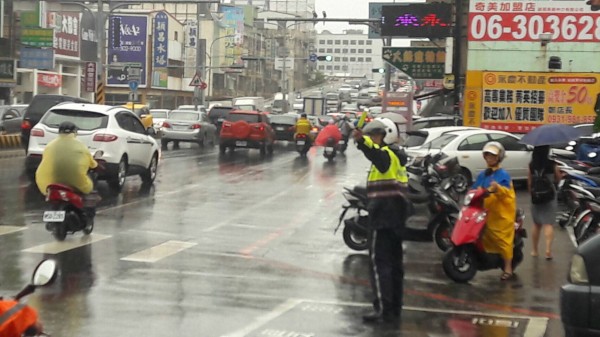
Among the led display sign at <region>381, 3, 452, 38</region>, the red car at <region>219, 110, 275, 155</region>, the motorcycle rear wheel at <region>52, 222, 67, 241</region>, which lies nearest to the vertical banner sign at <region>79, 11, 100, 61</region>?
the red car at <region>219, 110, 275, 155</region>

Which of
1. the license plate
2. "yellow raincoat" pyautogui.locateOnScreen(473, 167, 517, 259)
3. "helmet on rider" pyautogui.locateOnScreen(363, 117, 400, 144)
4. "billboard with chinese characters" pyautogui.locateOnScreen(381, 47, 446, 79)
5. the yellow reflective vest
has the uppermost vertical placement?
"billboard with chinese characters" pyautogui.locateOnScreen(381, 47, 446, 79)

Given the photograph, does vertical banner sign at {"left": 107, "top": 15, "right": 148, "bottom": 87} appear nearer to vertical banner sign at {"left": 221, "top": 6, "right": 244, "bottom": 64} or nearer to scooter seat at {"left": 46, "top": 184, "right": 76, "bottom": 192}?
vertical banner sign at {"left": 221, "top": 6, "right": 244, "bottom": 64}

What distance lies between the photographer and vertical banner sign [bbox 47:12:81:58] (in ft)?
196

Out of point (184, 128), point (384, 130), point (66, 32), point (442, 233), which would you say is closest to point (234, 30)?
point (66, 32)

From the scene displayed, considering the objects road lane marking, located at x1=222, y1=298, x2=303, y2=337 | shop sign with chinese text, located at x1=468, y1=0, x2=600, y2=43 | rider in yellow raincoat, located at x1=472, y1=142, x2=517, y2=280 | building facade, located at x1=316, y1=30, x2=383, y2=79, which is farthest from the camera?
building facade, located at x1=316, y1=30, x2=383, y2=79

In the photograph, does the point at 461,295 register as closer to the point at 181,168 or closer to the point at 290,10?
the point at 181,168

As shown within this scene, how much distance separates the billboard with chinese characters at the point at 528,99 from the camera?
99.9ft

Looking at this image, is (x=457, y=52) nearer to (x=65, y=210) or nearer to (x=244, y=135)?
(x=244, y=135)

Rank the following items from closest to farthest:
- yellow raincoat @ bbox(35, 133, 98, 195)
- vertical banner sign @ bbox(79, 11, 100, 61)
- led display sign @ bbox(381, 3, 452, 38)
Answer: yellow raincoat @ bbox(35, 133, 98, 195)
led display sign @ bbox(381, 3, 452, 38)
vertical banner sign @ bbox(79, 11, 100, 61)

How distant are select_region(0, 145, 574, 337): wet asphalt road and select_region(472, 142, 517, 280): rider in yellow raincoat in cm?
42

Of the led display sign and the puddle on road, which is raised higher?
the led display sign

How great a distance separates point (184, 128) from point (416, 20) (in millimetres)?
10297

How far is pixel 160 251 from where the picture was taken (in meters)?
12.5

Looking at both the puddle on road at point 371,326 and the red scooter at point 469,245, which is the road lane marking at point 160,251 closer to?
the puddle on road at point 371,326
